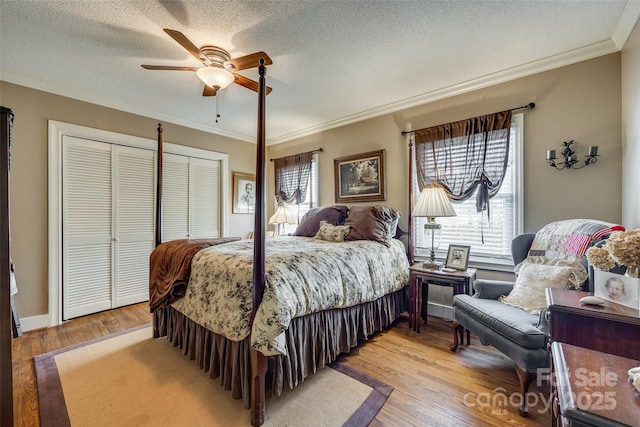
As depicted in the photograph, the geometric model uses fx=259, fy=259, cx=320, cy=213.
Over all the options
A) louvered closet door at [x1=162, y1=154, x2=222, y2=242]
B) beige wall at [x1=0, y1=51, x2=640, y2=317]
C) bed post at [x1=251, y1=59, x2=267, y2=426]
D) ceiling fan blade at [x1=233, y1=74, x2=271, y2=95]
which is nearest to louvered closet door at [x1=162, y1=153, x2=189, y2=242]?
louvered closet door at [x1=162, y1=154, x2=222, y2=242]

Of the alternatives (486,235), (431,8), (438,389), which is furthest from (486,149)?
(438,389)

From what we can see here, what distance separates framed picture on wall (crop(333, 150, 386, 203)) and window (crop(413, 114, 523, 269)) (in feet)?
3.21

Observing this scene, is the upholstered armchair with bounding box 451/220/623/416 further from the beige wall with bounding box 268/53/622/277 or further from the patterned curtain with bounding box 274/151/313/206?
the patterned curtain with bounding box 274/151/313/206

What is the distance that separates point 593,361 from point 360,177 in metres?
3.00

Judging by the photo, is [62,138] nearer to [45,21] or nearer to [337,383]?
[45,21]

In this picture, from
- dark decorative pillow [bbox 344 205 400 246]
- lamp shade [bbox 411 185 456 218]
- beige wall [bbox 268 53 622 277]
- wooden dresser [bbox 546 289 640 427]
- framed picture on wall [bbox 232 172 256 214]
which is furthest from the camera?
framed picture on wall [bbox 232 172 256 214]

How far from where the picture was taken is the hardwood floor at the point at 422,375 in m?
1.52

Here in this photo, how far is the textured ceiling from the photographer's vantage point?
1770 mm

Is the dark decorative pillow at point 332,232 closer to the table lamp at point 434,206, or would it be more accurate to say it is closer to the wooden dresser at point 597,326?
the table lamp at point 434,206

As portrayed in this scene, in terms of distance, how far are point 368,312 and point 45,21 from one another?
3.41 metres

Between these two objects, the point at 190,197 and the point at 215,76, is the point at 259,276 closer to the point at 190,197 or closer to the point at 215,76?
the point at 215,76

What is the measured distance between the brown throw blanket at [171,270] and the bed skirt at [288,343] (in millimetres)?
217

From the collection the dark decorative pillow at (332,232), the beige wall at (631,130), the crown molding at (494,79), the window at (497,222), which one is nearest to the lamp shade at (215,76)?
the dark decorative pillow at (332,232)

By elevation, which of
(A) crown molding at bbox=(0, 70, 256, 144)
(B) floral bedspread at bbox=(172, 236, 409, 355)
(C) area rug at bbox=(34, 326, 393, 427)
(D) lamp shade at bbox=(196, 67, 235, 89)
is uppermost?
(A) crown molding at bbox=(0, 70, 256, 144)
